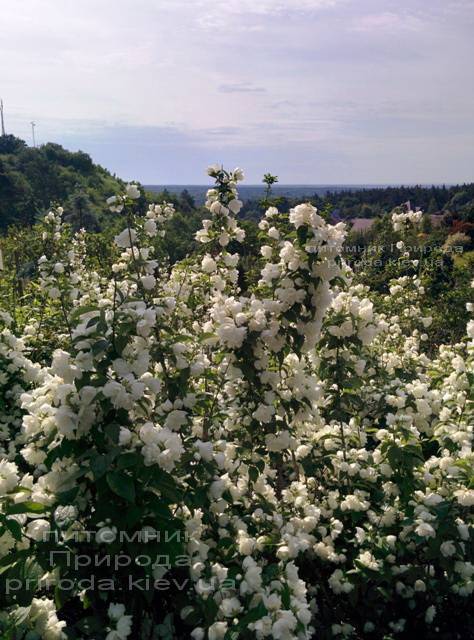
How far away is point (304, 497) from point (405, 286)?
470 centimetres

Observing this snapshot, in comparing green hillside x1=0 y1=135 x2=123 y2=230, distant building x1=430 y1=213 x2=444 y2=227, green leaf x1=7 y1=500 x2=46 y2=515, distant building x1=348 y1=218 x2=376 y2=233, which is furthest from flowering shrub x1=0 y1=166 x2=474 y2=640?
distant building x1=430 y1=213 x2=444 y2=227

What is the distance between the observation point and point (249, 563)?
246 cm

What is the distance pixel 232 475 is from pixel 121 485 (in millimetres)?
1433

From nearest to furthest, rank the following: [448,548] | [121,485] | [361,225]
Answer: [121,485] < [448,548] < [361,225]

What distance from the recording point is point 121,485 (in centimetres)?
206

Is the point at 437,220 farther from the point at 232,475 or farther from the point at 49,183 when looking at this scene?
the point at 49,183

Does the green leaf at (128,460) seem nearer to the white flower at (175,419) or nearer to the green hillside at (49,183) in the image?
the white flower at (175,419)

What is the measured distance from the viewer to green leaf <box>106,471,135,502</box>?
204 cm

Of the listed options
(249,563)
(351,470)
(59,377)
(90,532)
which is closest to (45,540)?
(90,532)

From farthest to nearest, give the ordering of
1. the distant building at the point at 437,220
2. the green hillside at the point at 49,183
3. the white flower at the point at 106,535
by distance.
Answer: the green hillside at the point at 49,183 < the distant building at the point at 437,220 < the white flower at the point at 106,535

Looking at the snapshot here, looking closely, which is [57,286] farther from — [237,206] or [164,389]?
[164,389]

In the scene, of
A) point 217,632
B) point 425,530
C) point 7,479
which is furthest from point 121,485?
point 425,530

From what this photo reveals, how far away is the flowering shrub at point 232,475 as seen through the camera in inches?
87.5

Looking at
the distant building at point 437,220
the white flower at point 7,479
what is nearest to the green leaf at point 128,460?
the white flower at point 7,479
